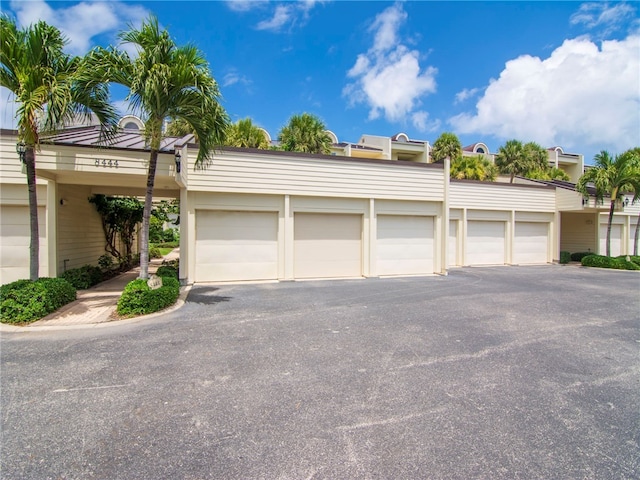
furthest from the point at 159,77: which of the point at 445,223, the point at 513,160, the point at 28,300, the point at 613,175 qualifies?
the point at 513,160

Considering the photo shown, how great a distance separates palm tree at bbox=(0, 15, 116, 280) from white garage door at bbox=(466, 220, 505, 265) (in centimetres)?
1628

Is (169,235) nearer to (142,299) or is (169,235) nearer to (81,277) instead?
(81,277)

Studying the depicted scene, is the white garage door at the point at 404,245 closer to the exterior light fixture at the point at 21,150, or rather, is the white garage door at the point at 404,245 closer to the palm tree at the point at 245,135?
the palm tree at the point at 245,135

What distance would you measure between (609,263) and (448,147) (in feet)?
41.3

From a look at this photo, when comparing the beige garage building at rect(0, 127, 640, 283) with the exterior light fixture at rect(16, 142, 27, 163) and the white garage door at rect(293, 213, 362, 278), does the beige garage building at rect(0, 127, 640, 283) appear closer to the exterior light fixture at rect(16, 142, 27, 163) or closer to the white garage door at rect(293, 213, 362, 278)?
the white garage door at rect(293, 213, 362, 278)

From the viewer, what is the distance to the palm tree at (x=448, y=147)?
82.1ft

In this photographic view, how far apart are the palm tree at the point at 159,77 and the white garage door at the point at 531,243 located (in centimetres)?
1713

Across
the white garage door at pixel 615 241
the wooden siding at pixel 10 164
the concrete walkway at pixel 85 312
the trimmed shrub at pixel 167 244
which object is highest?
the wooden siding at pixel 10 164

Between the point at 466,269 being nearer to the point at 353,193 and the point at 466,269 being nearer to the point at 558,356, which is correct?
the point at 353,193

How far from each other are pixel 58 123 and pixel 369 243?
978 centimetres

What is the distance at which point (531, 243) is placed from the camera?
60.4 feet

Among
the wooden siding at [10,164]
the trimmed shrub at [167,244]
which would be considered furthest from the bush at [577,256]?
the trimmed shrub at [167,244]

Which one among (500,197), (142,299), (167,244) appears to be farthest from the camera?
(167,244)

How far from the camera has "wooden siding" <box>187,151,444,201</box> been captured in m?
11.0
